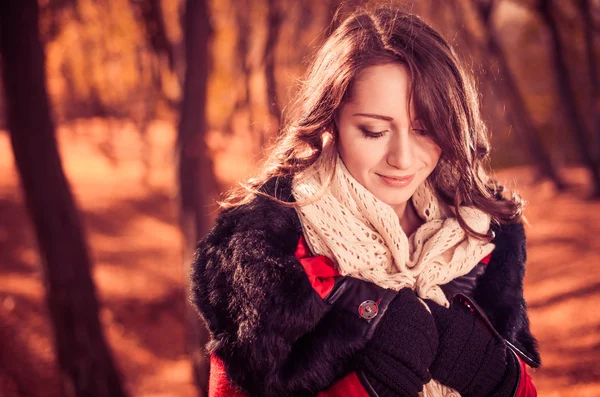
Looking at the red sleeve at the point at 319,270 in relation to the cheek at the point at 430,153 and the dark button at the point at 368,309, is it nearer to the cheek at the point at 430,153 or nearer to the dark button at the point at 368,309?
the dark button at the point at 368,309

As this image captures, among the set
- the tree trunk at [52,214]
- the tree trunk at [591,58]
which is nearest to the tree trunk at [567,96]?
the tree trunk at [591,58]

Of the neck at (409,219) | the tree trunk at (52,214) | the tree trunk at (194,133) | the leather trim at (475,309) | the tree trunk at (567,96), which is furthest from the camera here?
the tree trunk at (567,96)

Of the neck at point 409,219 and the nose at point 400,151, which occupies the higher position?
the nose at point 400,151

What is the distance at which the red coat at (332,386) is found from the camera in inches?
76.4

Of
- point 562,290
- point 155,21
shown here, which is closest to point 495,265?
point 562,290

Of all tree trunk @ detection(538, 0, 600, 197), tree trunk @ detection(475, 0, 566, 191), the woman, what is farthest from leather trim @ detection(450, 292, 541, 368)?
tree trunk @ detection(475, 0, 566, 191)

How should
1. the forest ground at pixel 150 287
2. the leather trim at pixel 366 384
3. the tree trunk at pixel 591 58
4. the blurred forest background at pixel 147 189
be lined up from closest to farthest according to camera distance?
the leather trim at pixel 366 384
the blurred forest background at pixel 147 189
the forest ground at pixel 150 287
the tree trunk at pixel 591 58

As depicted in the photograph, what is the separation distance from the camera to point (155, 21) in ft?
27.5

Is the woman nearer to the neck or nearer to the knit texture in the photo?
the knit texture

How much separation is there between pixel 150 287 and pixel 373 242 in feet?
29.7

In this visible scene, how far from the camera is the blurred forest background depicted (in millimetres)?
4664

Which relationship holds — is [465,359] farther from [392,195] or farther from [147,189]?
[147,189]

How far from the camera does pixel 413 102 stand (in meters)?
2.00

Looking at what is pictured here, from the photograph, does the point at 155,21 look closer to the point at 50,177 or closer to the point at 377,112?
the point at 50,177
